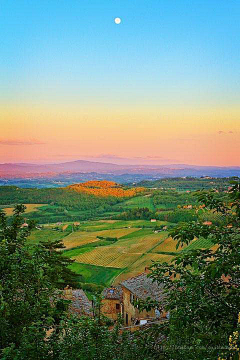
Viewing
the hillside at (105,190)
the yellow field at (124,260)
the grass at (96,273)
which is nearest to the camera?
the grass at (96,273)

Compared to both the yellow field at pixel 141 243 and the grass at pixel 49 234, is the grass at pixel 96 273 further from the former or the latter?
the grass at pixel 49 234

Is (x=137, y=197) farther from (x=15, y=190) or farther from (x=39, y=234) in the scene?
(x=39, y=234)

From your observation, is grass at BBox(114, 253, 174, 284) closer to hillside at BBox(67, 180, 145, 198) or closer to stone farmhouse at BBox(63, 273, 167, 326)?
stone farmhouse at BBox(63, 273, 167, 326)

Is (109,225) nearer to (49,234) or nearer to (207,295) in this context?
(49,234)

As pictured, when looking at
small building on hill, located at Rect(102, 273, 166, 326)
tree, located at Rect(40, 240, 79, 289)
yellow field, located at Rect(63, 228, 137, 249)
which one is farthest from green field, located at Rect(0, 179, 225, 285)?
tree, located at Rect(40, 240, 79, 289)

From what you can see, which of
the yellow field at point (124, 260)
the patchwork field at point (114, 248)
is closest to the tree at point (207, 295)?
the patchwork field at point (114, 248)

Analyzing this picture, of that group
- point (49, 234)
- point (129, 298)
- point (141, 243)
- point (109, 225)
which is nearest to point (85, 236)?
point (49, 234)
